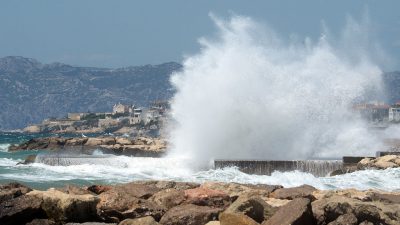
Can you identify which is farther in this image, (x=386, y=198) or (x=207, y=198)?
(x=386, y=198)

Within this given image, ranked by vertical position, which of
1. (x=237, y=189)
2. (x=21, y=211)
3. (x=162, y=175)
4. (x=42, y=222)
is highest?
(x=162, y=175)

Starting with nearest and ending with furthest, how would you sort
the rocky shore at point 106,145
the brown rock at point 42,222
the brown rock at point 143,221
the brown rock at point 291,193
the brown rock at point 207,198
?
the brown rock at point 143,221, the brown rock at point 42,222, the brown rock at point 207,198, the brown rock at point 291,193, the rocky shore at point 106,145

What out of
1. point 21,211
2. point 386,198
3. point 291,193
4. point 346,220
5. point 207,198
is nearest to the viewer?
point 346,220

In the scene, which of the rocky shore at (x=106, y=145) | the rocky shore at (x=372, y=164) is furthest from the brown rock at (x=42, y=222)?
the rocky shore at (x=106, y=145)

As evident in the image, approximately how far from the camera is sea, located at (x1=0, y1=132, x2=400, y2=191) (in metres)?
16.4

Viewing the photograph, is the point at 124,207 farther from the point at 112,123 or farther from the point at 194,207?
the point at 112,123

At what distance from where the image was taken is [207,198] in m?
8.18

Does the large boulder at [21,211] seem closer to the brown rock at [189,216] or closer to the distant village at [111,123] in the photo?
the brown rock at [189,216]

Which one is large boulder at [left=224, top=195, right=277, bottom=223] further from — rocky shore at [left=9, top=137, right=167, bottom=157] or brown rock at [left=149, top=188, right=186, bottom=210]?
rocky shore at [left=9, top=137, right=167, bottom=157]

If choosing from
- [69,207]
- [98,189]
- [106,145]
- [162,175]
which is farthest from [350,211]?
[106,145]

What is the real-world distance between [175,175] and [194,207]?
11.8 metres

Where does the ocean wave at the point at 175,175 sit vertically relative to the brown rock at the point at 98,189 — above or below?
above

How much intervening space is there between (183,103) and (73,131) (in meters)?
127

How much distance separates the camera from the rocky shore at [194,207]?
6.94 meters
